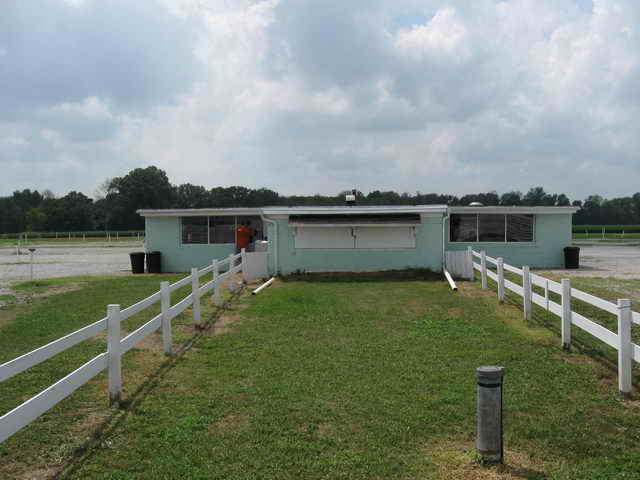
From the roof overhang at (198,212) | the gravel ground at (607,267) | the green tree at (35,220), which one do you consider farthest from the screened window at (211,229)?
the green tree at (35,220)

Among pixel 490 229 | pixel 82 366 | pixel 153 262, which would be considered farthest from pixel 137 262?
pixel 82 366

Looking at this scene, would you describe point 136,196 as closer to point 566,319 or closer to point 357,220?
point 357,220

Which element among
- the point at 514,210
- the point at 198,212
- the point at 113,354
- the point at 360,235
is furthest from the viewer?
the point at 198,212

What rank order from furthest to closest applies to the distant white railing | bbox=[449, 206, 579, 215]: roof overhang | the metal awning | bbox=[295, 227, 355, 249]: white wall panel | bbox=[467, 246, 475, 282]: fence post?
bbox=[449, 206, 579, 215]: roof overhang < bbox=[295, 227, 355, 249]: white wall panel < the metal awning < bbox=[467, 246, 475, 282]: fence post < the distant white railing

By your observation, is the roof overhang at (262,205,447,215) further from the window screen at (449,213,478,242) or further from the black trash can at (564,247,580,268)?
the black trash can at (564,247,580,268)

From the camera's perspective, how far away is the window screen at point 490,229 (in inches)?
906

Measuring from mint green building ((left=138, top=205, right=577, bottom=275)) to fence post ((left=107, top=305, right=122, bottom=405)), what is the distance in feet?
41.5

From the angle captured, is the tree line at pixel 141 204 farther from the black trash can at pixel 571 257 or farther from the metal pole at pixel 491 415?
the metal pole at pixel 491 415

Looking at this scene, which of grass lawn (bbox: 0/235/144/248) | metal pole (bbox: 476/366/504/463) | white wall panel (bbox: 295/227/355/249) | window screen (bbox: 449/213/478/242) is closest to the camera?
metal pole (bbox: 476/366/504/463)

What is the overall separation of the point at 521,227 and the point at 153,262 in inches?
546

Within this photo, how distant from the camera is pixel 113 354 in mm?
6234

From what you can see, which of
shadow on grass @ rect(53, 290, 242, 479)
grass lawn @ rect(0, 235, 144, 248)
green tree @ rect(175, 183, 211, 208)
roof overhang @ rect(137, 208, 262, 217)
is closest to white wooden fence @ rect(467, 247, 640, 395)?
shadow on grass @ rect(53, 290, 242, 479)

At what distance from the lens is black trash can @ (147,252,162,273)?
22828 millimetres

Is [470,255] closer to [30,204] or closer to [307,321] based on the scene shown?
[307,321]
